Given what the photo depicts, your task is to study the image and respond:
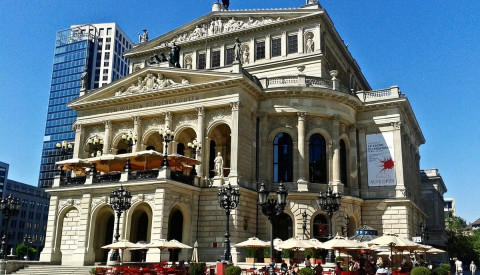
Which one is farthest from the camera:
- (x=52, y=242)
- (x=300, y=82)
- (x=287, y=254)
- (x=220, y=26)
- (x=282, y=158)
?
Answer: (x=220, y=26)

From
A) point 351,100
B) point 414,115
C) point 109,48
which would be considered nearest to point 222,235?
point 351,100

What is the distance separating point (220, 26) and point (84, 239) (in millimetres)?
26901

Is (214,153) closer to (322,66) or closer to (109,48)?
(322,66)

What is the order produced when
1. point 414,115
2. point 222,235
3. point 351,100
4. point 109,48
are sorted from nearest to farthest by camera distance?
point 222,235
point 351,100
point 414,115
point 109,48

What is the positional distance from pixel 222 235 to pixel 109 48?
106 meters

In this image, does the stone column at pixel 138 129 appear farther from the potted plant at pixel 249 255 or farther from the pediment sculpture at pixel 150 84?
the potted plant at pixel 249 255

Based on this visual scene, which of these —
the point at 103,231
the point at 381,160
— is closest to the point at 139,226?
the point at 103,231

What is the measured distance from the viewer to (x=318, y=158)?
4259 centimetres

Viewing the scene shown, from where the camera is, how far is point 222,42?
51906 millimetres

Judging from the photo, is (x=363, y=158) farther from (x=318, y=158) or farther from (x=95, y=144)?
(x=95, y=144)

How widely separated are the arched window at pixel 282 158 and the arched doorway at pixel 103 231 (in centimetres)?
1421

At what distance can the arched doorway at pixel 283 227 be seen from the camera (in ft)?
133

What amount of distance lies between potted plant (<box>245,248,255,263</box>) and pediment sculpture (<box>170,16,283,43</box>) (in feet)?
82.4

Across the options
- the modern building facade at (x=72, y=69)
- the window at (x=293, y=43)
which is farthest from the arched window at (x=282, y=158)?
the modern building facade at (x=72, y=69)
